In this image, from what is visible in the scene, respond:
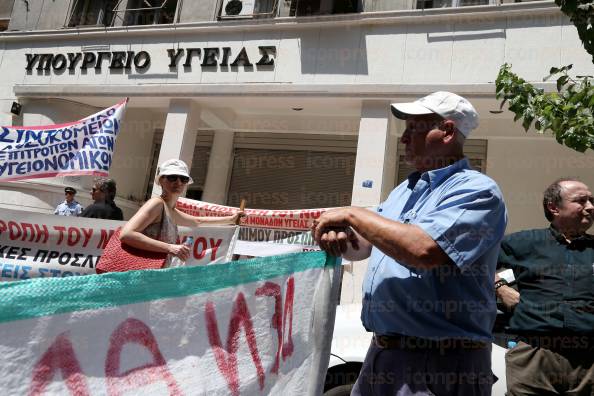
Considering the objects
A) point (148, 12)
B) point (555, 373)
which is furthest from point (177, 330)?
point (148, 12)

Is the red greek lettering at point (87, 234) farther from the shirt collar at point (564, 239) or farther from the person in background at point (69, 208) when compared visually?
the shirt collar at point (564, 239)

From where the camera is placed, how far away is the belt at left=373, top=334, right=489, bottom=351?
2.03 meters

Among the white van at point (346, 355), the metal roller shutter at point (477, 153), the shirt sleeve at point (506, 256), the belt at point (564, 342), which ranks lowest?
the white van at point (346, 355)

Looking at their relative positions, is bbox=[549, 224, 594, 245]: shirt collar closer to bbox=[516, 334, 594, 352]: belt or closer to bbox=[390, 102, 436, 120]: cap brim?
bbox=[516, 334, 594, 352]: belt

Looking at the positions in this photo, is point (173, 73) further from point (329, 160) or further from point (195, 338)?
point (195, 338)

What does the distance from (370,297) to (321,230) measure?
385mm

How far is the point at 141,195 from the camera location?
15.0 metres

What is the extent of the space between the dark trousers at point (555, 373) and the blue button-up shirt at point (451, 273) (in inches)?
53.2

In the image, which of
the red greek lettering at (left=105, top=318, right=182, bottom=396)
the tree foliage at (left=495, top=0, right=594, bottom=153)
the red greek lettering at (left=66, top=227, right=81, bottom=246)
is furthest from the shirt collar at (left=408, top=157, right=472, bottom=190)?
the red greek lettering at (left=66, top=227, right=81, bottom=246)

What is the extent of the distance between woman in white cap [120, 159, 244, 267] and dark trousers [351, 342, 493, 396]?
7.57ft

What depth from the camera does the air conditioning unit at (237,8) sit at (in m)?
12.1

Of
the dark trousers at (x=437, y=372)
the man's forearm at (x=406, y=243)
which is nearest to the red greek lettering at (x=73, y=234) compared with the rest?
the dark trousers at (x=437, y=372)

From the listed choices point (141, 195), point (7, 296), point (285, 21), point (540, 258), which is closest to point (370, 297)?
point (7, 296)

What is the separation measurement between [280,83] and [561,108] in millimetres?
7104
